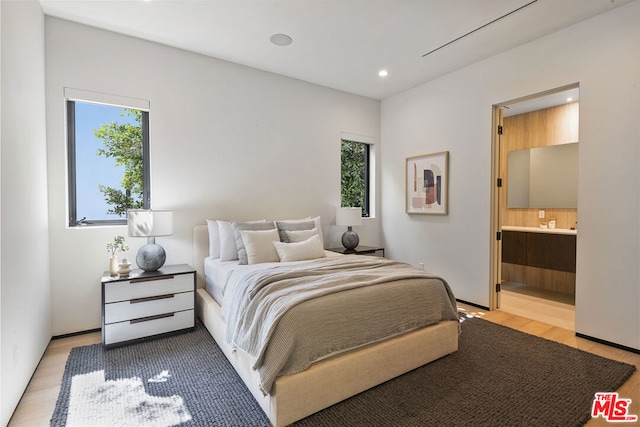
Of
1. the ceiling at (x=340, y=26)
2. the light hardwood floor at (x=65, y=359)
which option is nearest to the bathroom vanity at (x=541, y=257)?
the light hardwood floor at (x=65, y=359)

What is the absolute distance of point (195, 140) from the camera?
3.52 meters

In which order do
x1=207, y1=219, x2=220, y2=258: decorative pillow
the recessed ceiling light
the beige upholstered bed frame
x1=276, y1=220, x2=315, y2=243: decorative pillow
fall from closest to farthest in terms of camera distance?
the beige upholstered bed frame → the recessed ceiling light → x1=207, y1=219, x2=220, y2=258: decorative pillow → x1=276, y1=220, x2=315, y2=243: decorative pillow

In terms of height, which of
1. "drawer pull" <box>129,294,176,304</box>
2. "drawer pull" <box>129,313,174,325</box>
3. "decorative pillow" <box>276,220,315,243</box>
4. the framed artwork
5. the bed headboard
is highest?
the framed artwork

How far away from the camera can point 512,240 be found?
15.4 feet

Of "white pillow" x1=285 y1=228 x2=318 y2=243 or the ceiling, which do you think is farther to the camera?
"white pillow" x1=285 y1=228 x2=318 y2=243

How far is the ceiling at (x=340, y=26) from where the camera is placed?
265 centimetres

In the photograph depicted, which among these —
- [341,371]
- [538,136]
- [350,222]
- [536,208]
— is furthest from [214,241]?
[538,136]

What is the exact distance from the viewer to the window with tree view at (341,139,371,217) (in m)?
5.03

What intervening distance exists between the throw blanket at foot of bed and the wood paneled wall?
253 cm

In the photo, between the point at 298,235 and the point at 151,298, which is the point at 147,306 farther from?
the point at 298,235

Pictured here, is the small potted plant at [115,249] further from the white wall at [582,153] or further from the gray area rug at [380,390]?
the white wall at [582,153]

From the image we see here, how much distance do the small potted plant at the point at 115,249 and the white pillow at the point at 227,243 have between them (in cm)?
93

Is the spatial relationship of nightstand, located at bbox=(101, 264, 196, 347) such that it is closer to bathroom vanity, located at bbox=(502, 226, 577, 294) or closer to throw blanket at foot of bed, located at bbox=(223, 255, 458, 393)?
throw blanket at foot of bed, located at bbox=(223, 255, 458, 393)

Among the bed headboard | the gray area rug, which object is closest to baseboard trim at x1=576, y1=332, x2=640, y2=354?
the gray area rug
